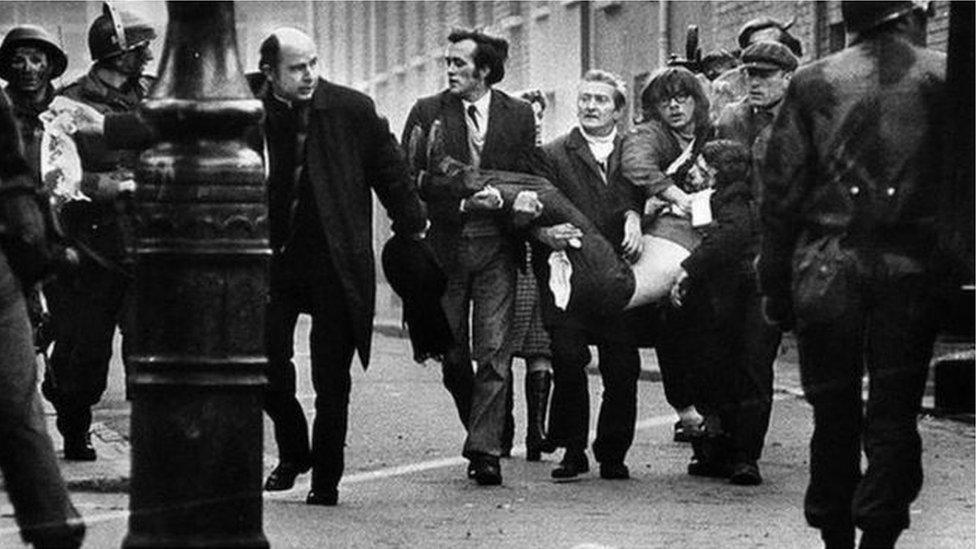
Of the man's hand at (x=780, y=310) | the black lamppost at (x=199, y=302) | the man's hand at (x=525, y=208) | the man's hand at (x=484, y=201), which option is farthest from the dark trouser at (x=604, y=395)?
the black lamppost at (x=199, y=302)

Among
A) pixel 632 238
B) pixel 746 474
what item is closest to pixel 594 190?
pixel 632 238

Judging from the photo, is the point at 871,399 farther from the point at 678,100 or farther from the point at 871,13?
the point at 678,100

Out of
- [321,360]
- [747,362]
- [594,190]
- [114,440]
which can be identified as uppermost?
[594,190]

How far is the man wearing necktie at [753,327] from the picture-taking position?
1297cm

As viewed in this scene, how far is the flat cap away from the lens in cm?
1322

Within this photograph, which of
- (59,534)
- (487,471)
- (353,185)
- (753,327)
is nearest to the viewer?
(59,534)

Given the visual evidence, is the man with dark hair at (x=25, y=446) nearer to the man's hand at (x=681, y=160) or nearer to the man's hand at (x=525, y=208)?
the man's hand at (x=525, y=208)

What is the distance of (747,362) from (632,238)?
744 mm

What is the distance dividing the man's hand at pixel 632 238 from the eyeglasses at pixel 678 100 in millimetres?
512

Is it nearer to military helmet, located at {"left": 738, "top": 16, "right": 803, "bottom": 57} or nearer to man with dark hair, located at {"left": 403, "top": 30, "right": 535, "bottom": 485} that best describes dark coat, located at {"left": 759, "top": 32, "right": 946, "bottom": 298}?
man with dark hair, located at {"left": 403, "top": 30, "right": 535, "bottom": 485}

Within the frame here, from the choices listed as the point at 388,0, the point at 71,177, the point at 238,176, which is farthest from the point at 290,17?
the point at 238,176

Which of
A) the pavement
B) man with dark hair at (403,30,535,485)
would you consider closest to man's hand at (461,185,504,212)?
man with dark hair at (403,30,535,485)

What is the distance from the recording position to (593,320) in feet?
43.8

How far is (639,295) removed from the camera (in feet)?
43.9
